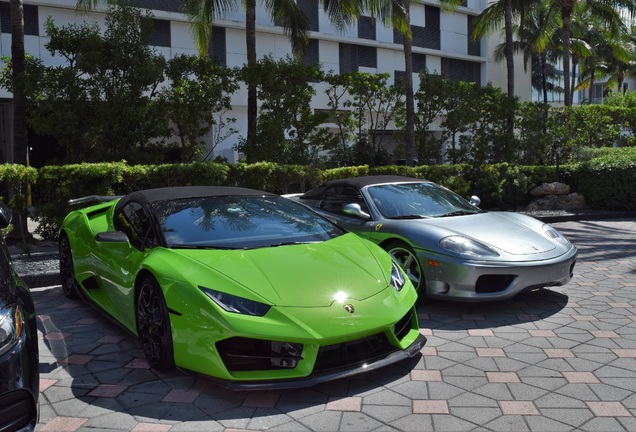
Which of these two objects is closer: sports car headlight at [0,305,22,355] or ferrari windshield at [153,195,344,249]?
sports car headlight at [0,305,22,355]

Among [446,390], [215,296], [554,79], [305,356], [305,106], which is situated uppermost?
[554,79]

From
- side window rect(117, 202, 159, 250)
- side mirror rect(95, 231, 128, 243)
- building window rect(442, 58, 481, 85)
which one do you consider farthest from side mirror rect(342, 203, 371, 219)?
building window rect(442, 58, 481, 85)

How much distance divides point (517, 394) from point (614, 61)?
5291 cm

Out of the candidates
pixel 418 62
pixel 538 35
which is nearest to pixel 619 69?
pixel 418 62

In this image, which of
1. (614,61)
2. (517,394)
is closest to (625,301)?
(517,394)

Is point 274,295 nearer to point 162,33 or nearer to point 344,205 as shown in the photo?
point 344,205

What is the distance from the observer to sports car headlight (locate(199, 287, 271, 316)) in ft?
12.1

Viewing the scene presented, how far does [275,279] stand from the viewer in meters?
3.96

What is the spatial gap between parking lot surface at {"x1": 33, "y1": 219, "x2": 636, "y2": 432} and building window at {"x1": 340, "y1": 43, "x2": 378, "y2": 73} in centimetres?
2536

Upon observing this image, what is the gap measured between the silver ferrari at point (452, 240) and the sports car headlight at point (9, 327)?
145 inches

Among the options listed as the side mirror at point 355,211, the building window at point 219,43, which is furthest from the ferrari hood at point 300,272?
the building window at point 219,43

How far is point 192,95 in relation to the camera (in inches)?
486

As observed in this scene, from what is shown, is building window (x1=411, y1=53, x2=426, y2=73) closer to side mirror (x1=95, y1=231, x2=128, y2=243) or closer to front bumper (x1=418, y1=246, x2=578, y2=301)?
front bumper (x1=418, y1=246, x2=578, y2=301)

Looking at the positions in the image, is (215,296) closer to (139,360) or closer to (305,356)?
(305,356)
